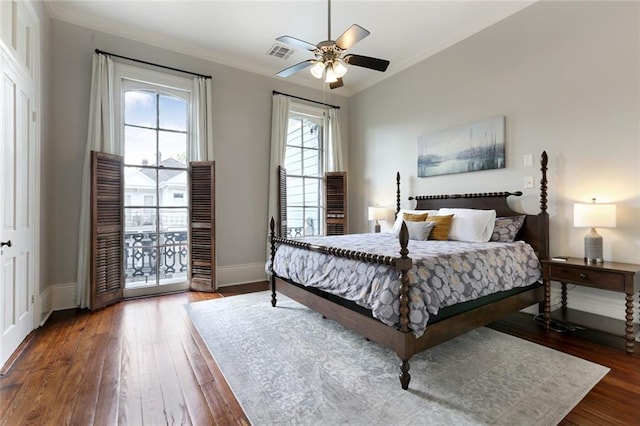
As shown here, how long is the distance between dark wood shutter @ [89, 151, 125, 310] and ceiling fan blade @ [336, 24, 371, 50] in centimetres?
304

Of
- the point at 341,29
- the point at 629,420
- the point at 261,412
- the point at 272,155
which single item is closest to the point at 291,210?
the point at 272,155

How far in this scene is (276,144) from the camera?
16.5 ft

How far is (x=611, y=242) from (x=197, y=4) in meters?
4.96

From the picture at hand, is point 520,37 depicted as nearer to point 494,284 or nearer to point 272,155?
point 494,284

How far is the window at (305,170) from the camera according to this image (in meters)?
5.48

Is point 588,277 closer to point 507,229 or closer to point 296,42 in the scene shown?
point 507,229

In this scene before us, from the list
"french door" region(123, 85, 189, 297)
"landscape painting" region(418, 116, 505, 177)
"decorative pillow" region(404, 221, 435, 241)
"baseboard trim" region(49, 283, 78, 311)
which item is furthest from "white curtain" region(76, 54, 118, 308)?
"landscape painting" region(418, 116, 505, 177)

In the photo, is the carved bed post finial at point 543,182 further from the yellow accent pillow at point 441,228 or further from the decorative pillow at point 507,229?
the yellow accent pillow at point 441,228

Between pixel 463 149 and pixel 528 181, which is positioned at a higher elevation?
pixel 463 149

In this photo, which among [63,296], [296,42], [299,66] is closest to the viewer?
[296,42]

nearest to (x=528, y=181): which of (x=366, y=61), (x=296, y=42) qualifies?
(x=366, y=61)

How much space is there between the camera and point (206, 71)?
4551 millimetres

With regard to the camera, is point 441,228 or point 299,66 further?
point 441,228

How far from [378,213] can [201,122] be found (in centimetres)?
307
